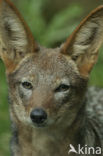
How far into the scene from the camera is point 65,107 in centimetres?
723

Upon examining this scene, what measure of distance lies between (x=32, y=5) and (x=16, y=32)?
18.5 ft

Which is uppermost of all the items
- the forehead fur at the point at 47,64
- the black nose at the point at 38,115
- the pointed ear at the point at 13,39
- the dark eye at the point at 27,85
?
the pointed ear at the point at 13,39

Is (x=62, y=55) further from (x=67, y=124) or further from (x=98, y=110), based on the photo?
(x=98, y=110)

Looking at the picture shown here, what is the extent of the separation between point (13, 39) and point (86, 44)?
965 mm

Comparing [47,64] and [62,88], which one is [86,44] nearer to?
[47,64]

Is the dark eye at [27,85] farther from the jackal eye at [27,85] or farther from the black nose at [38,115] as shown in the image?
the black nose at [38,115]

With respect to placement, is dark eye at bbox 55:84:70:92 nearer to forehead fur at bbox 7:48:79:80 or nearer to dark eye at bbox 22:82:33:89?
forehead fur at bbox 7:48:79:80

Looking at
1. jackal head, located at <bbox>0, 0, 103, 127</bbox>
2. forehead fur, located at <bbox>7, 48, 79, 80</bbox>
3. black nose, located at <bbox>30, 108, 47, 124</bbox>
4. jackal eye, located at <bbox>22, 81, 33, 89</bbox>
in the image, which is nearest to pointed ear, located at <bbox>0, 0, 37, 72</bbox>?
jackal head, located at <bbox>0, 0, 103, 127</bbox>

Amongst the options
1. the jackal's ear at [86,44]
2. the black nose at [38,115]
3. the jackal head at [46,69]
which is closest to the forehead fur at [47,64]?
the jackal head at [46,69]

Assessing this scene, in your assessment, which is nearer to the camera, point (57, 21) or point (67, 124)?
point (67, 124)

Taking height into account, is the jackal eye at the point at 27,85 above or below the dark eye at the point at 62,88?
Answer: above

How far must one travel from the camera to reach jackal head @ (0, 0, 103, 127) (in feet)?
23.0

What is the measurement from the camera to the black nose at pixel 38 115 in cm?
679

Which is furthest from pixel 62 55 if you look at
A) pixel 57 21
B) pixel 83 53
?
pixel 57 21
